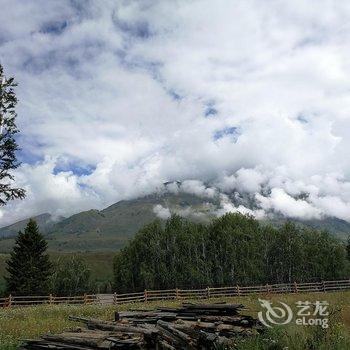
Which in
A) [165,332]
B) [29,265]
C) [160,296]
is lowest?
[160,296]

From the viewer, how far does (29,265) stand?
60281 millimetres

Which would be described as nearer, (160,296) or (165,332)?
(165,332)

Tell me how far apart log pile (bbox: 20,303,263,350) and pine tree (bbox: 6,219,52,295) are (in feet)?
147

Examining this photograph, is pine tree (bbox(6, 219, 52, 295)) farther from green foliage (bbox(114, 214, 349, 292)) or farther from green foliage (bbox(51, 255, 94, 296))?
green foliage (bbox(51, 255, 94, 296))

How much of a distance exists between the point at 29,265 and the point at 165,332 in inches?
1968

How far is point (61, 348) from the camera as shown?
45.2 feet

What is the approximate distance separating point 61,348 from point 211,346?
5307 millimetres

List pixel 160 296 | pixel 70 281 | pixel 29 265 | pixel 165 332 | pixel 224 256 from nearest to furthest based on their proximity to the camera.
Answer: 1. pixel 165 332
2. pixel 160 296
3. pixel 29 265
4. pixel 224 256
5. pixel 70 281

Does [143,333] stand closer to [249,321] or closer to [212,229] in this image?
[249,321]

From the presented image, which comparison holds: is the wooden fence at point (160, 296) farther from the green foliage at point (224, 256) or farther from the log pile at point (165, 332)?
the green foliage at point (224, 256)

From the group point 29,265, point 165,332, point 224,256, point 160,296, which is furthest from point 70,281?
point 165,332

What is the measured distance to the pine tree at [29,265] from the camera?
5981cm

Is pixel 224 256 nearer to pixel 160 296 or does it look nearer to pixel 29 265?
pixel 160 296

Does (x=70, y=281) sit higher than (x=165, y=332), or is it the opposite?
(x=165, y=332)
